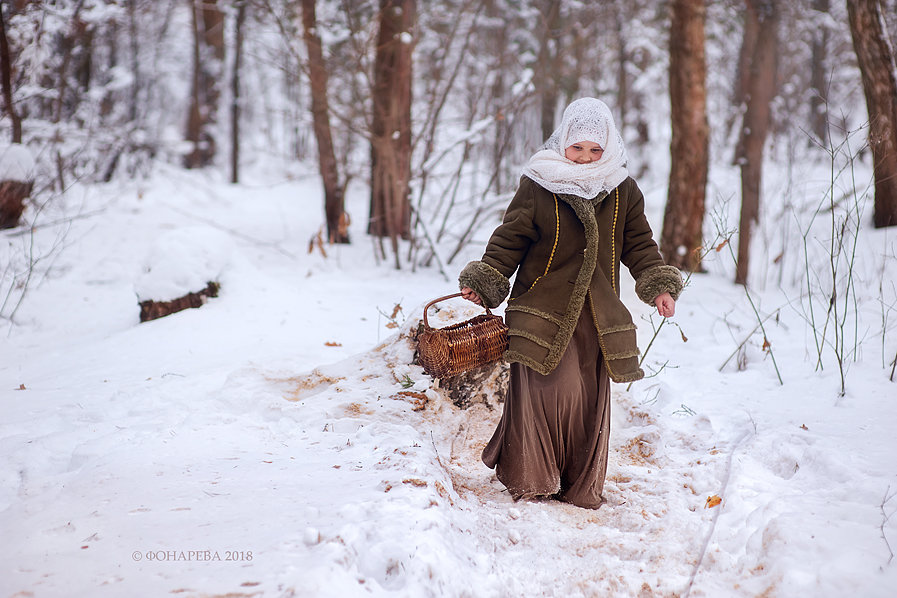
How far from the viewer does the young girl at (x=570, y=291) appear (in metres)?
2.64

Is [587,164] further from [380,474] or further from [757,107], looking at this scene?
[757,107]

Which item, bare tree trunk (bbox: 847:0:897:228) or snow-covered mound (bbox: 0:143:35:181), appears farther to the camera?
snow-covered mound (bbox: 0:143:35:181)

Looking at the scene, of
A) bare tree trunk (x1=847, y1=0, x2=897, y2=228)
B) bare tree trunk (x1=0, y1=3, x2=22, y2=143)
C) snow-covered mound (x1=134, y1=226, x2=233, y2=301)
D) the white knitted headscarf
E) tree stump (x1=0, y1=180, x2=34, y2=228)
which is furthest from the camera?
tree stump (x1=0, y1=180, x2=34, y2=228)

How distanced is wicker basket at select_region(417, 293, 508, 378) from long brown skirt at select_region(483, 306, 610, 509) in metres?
0.18

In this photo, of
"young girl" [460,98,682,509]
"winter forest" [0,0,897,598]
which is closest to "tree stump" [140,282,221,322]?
"winter forest" [0,0,897,598]

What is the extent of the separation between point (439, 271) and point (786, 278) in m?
4.26

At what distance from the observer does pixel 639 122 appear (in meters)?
18.2

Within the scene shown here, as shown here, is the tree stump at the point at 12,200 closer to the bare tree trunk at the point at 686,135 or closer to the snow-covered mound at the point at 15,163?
the snow-covered mound at the point at 15,163

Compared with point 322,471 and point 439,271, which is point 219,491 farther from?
point 439,271

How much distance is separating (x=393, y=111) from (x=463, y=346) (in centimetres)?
501

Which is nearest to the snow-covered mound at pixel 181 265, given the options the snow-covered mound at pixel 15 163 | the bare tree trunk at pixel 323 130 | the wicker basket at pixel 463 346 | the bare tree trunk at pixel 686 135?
the bare tree trunk at pixel 323 130

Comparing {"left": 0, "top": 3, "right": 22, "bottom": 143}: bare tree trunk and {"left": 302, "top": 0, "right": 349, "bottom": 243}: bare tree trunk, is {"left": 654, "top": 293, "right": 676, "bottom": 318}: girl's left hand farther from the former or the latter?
{"left": 0, "top": 3, "right": 22, "bottom": 143}: bare tree trunk

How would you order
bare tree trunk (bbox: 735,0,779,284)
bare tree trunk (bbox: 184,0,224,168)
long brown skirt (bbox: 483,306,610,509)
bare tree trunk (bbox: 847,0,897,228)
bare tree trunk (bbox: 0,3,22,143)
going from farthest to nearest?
bare tree trunk (bbox: 184,0,224,168) < bare tree trunk (bbox: 735,0,779,284) < bare tree trunk (bbox: 0,3,22,143) < bare tree trunk (bbox: 847,0,897,228) < long brown skirt (bbox: 483,306,610,509)

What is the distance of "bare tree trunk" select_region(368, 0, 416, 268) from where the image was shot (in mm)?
6945
